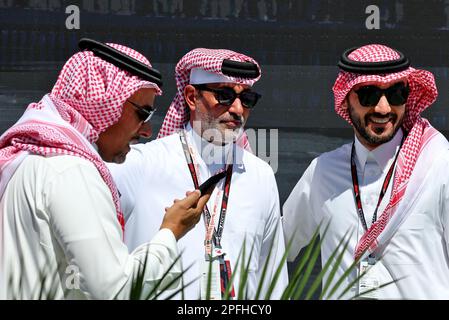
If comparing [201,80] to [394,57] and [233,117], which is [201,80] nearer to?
[233,117]

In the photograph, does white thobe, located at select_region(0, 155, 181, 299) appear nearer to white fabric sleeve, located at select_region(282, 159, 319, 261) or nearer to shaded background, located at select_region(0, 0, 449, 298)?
white fabric sleeve, located at select_region(282, 159, 319, 261)

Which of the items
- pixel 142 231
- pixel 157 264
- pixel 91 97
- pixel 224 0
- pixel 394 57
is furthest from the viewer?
pixel 224 0

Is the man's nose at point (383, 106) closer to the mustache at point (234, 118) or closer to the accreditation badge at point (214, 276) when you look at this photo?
the mustache at point (234, 118)

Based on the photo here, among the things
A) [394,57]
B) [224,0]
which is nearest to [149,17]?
[224,0]

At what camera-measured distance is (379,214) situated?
5883 mm

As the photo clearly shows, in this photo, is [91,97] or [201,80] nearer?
[91,97]

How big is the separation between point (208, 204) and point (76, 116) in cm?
141

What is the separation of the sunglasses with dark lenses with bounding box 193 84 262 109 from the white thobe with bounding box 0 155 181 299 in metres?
1.73

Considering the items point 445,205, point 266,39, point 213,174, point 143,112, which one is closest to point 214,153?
point 213,174

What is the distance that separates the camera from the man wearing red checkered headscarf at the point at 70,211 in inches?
158

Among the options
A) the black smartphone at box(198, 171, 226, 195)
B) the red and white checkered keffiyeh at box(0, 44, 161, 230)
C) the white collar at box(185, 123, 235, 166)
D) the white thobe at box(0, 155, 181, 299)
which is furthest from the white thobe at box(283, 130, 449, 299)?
the white thobe at box(0, 155, 181, 299)
